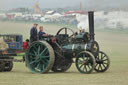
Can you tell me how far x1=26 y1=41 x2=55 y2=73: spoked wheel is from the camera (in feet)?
70.2

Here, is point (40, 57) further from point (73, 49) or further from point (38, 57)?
point (73, 49)

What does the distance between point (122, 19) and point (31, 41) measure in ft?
87.1

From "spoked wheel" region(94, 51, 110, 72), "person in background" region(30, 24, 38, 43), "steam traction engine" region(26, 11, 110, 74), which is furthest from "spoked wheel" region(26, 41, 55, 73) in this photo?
"spoked wheel" region(94, 51, 110, 72)

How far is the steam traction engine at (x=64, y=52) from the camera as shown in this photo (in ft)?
69.3

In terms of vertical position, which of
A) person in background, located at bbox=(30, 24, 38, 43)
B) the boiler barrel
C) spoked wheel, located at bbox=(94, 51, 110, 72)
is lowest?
spoked wheel, located at bbox=(94, 51, 110, 72)

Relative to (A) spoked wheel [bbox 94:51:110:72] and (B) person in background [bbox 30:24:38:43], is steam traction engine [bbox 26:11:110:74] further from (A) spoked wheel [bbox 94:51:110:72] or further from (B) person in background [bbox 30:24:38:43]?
(B) person in background [bbox 30:24:38:43]

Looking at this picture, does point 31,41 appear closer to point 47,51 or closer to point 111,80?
point 47,51

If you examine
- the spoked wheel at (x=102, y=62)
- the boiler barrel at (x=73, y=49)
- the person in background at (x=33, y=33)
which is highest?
the person in background at (x=33, y=33)

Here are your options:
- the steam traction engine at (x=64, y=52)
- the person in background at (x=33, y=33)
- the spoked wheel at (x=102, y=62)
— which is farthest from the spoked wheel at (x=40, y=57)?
the spoked wheel at (x=102, y=62)

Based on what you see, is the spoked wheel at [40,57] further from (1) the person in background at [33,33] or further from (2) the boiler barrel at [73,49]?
(2) the boiler barrel at [73,49]

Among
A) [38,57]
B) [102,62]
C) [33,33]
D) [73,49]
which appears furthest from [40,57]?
[102,62]

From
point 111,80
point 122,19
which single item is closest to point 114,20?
point 122,19

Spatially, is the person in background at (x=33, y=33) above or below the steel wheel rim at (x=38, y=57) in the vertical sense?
above

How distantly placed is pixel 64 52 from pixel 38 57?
1248 mm
